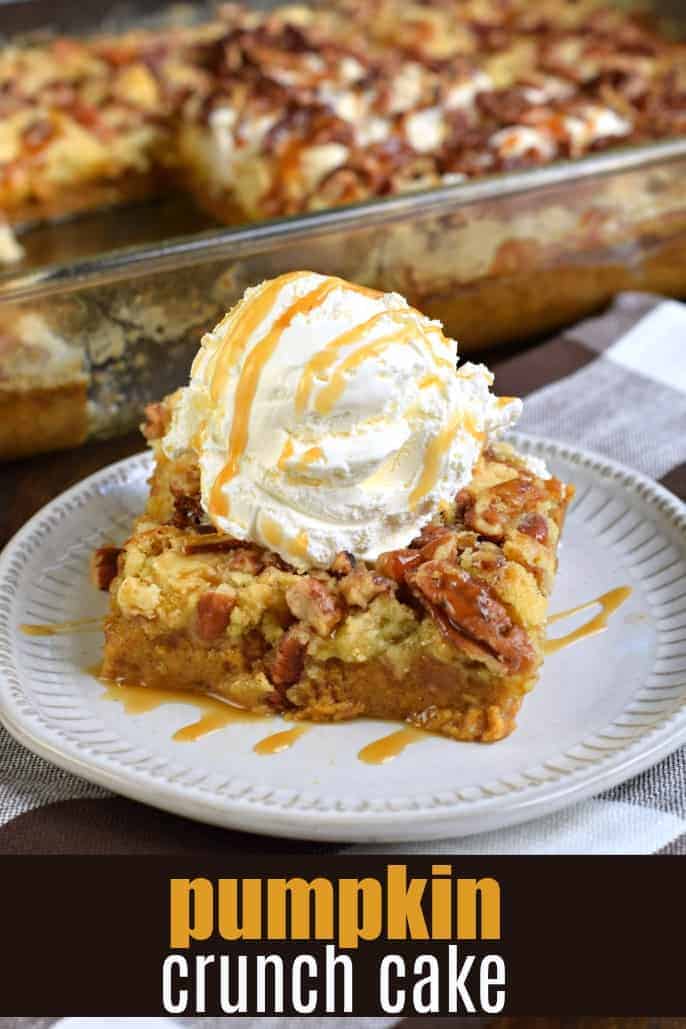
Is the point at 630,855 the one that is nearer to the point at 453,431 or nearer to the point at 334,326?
the point at 453,431

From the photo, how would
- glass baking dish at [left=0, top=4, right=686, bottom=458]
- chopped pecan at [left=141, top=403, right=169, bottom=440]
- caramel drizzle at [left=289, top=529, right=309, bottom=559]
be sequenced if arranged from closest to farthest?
caramel drizzle at [left=289, top=529, right=309, bottom=559], chopped pecan at [left=141, top=403, right=169, bottom=440], glass baking dish at [left=0, top=4, right=686, bottom=458]

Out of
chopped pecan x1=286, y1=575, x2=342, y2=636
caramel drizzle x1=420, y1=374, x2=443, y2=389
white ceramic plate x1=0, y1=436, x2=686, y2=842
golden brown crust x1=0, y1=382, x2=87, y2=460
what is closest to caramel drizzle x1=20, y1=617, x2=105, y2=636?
white ceramic plate x1=0, y1=436, x2=686, y2=842

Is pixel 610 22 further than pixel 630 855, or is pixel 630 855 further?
pixel 610 22

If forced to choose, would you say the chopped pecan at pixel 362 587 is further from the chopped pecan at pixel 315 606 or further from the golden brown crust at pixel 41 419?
the golden brown crust at pixel 41 419

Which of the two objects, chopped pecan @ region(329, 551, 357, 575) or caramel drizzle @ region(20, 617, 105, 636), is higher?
chopped pecan @ region(329, 551, 357, 575)

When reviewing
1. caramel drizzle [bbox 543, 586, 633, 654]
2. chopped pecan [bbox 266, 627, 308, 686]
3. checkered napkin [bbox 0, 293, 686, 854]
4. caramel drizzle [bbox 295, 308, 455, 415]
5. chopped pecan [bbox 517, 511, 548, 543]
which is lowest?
checkered napkin [bbox 0, 293, 686, 854]

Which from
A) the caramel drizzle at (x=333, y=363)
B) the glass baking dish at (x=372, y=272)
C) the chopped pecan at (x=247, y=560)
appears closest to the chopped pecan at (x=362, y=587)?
the chopped pecan at (x=247, y=560)

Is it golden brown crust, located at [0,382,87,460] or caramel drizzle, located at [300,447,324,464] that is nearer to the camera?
caramel drizzle, located at [300,447,324,464]

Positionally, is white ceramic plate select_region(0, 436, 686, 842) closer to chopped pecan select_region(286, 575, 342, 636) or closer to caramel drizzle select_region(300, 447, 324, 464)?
chopped pecan select_region(286, 575, 342, 636)

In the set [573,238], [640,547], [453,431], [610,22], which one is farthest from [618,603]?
[610,22]
